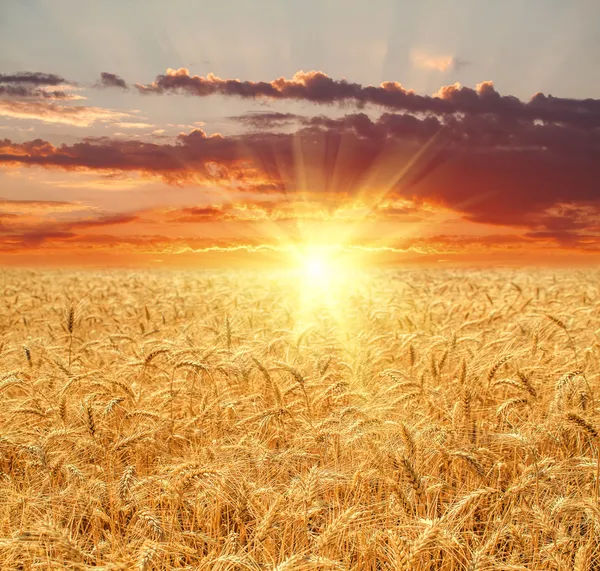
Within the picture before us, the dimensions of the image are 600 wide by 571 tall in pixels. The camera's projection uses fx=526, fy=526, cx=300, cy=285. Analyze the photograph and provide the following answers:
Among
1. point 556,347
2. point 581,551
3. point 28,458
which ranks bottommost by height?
point 28,458

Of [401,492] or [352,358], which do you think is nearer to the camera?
[401,492]

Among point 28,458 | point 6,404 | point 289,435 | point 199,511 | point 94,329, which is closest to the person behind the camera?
point 199,511

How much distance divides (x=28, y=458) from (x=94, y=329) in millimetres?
5463

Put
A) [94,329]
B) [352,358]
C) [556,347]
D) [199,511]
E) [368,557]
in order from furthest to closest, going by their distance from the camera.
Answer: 1. [94,329]
2. [556,347]
3. [352,358]
4. [199,511]
5. [368,557]

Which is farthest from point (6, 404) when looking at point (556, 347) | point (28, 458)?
point (556, 347)

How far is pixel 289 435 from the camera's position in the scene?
12.5 ft

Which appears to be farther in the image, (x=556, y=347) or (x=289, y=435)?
(x=556, y=347)

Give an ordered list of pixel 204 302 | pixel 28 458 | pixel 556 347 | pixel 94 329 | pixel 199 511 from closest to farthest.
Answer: pixel 199 511 → pixel 28 458 → pixel 556 347 → pixel 94 329 → pixel 204 302

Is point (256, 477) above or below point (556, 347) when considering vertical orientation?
below

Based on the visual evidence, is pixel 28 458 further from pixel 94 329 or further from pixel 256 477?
pixel 94 329

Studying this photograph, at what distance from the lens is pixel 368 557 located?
2498 millimetres

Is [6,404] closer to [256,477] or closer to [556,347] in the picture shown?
[256,477]

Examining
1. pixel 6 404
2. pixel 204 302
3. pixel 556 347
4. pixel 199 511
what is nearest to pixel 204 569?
pixel 199 511

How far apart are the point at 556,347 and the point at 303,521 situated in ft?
14.7
